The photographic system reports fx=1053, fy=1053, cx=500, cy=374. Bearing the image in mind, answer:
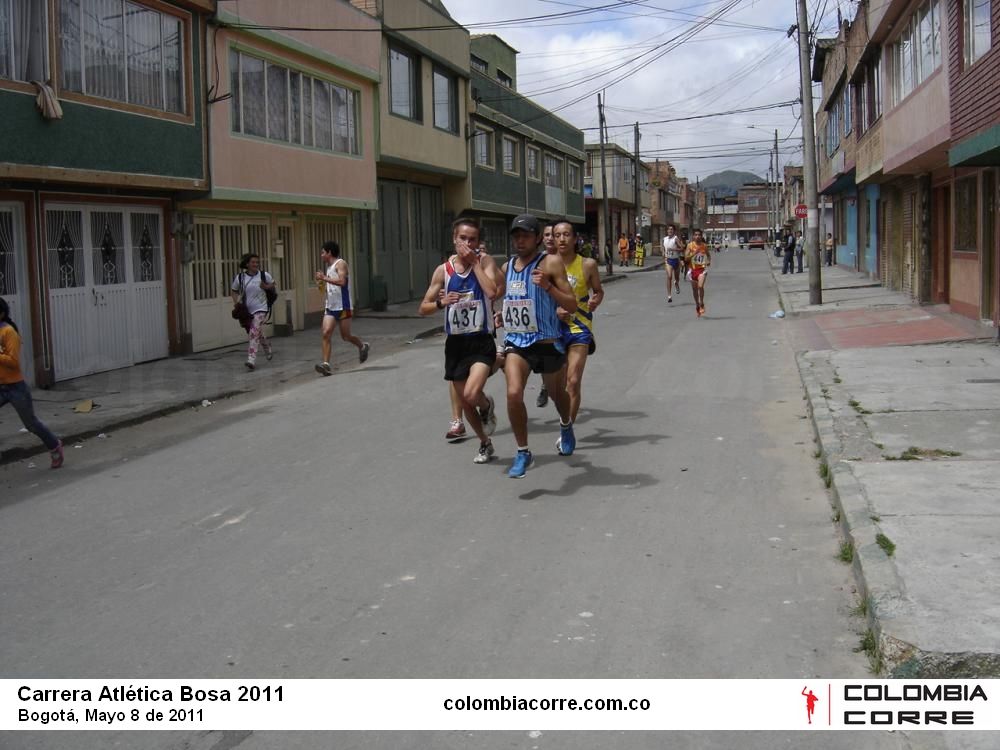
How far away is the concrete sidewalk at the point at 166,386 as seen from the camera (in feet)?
35.2

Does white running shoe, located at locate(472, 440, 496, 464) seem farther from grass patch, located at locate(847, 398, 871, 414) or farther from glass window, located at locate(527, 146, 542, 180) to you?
glass window, located at locate(527, 146, 542, 180)

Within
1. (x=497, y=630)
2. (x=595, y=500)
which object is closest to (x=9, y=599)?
(x=497, y=630)

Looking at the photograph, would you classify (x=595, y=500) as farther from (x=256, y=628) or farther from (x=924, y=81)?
(x=924, y=81)

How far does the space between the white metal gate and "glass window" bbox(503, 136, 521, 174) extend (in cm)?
2094

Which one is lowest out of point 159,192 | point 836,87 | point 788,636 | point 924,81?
point 788,636

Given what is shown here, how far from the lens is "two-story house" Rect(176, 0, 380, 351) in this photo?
56.8ft

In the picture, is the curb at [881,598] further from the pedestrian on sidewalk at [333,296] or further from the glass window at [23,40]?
the glass window at [23,40]

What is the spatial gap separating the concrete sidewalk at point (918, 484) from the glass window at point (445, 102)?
16.1m

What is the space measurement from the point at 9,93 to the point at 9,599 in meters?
8.75

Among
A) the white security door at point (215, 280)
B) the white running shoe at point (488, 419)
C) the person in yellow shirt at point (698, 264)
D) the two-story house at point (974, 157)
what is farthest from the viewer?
the person in yellow shirt at point (698, 264)

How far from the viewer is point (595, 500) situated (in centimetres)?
715

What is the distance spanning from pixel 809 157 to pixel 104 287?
16.0 meters

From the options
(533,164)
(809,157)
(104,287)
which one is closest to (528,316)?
(104,287)

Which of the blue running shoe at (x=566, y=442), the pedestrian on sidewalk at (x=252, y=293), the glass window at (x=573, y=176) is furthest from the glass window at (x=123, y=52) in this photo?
the glass window at (x=573, y=176)
